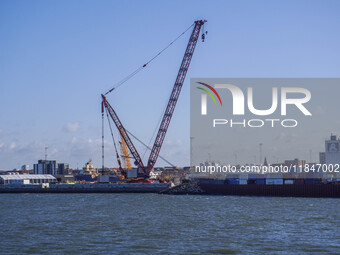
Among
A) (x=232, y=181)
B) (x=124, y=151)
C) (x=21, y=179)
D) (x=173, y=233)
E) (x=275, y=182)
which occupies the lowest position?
(x=173, y=233)

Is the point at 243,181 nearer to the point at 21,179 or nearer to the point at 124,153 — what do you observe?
the point at 124,153

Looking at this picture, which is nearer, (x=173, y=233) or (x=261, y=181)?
(x=173, y=233)

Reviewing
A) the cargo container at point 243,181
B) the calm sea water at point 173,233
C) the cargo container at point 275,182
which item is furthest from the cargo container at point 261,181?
the calm sea water at point 173,233

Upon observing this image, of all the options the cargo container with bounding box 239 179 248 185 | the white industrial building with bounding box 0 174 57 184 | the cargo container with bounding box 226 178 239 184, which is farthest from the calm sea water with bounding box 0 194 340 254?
the white industrial building with bounding box 0 174 57 184

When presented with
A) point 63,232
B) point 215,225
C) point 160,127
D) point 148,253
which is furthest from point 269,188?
point 148,253

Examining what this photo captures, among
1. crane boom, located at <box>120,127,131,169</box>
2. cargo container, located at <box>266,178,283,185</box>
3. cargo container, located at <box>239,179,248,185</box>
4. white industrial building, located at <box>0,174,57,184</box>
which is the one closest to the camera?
cargo container, located at <box>266,178,283,185</box>

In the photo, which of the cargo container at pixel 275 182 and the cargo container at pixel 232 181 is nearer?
the cargo container at pixel 275 182

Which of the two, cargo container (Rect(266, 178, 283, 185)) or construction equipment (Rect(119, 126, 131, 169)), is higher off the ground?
construction equipment (Rect(119, 126, 131, 169))

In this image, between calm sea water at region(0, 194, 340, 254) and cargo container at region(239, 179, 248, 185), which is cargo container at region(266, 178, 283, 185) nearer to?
cargo container at region(239, 179, 248, 185)

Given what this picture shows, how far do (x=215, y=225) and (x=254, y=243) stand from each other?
10699 millimetres

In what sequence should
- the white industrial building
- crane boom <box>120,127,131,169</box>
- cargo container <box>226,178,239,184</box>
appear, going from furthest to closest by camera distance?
the white industrial building → crane boom <box>120,127,131,169</box> → cargo container <box>226,178,239,184</box>

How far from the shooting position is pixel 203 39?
116 meters

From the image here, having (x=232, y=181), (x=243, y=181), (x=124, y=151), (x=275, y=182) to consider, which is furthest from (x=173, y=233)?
(x=124, y=151)

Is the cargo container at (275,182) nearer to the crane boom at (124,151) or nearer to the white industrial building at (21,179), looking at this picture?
the crane boom at (124,151)
